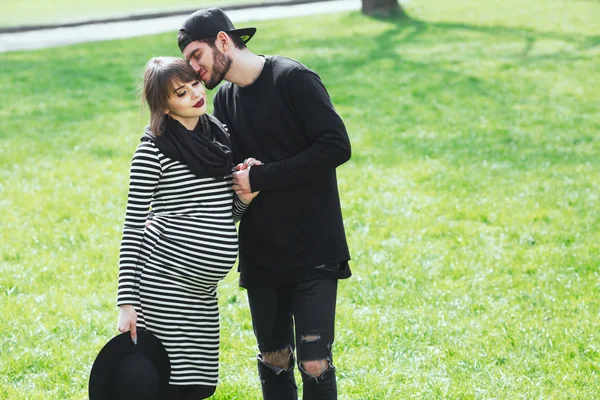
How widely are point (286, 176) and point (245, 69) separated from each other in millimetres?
492

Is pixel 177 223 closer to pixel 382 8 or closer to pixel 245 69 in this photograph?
pixel 245 69

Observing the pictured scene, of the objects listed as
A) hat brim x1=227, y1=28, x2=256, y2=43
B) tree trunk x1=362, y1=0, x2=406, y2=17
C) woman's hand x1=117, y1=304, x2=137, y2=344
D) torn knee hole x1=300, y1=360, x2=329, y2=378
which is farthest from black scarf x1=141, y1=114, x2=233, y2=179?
tree trunk x1=362, y1=0, x2=406, y2=17

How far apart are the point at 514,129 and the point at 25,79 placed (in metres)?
8.44

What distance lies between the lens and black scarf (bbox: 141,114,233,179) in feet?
10.7

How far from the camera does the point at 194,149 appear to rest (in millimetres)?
3256

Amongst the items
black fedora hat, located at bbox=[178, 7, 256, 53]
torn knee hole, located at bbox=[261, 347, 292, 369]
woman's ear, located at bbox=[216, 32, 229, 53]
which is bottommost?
torn knee hole, located at bbox=[261, 347, 292, 369]

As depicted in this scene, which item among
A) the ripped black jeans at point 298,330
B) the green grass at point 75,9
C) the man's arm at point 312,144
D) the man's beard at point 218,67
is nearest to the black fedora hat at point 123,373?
the ripped black jeans at point 298,330

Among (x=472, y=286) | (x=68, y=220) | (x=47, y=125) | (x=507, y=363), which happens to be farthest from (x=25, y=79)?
(x=507, y=363)

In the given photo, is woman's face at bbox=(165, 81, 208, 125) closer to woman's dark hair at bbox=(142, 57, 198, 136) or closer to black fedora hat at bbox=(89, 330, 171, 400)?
woman's dark hair at bbox=(142, 57, 198, 136)

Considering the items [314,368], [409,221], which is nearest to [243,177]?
[314,368]

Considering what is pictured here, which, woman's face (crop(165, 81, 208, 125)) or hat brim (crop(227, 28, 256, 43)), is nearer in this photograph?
woman's face (crop(165, 81, 208, 125))

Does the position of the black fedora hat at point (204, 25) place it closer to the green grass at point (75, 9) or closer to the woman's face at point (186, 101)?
the woman's face at point (186, 101)

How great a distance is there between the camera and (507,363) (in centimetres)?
472

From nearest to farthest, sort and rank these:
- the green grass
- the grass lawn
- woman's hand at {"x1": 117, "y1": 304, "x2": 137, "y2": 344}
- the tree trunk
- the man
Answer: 1. woman's hand at {"x1": 117, "y1": 304, "x2": 137, "y2": 344}
2. the man
3. the grass lawn
4. the tree trunk
5. the green grass
